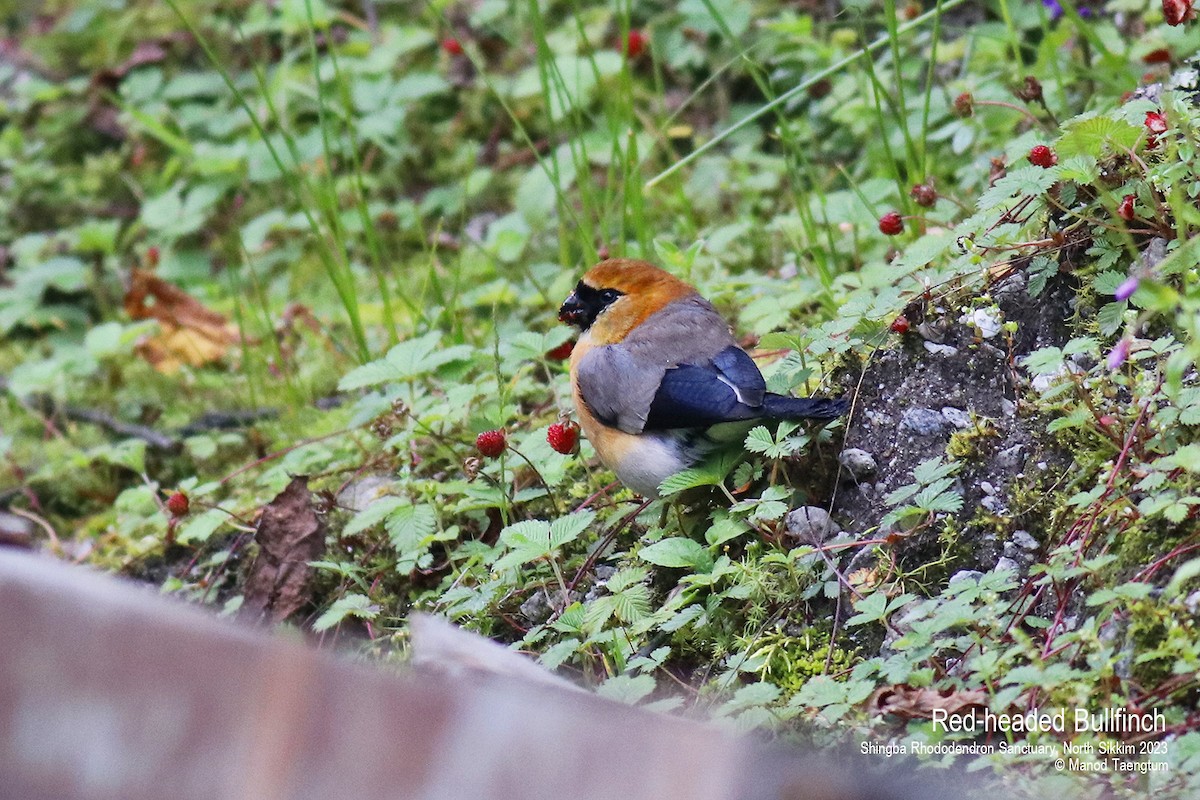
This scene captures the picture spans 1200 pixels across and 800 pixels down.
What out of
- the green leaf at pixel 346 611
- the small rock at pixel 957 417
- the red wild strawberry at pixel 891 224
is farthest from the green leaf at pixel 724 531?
the red wild strawberry at pixel 891 224

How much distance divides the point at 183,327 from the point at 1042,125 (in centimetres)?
391

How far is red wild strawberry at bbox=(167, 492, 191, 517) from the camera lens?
3.92m

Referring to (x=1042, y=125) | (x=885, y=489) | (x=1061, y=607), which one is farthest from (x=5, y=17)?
(x=1061, y=607)

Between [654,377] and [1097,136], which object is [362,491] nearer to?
[654,377]

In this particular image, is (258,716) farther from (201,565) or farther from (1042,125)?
(1042,125)

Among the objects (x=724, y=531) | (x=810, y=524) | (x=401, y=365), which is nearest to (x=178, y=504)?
(x=401, y=365)

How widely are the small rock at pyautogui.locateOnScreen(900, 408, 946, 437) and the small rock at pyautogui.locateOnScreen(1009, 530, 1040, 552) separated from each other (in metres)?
0.35

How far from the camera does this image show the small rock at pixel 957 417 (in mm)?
3018

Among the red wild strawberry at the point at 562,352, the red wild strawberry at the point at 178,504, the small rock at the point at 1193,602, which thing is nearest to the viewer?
the small rock at the point at 1193,602

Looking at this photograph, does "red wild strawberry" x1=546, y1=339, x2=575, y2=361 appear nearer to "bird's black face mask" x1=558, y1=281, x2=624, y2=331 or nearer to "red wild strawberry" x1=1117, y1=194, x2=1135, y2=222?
"bird's black face mask" x1=558, y1=281, x2=624, y2=331

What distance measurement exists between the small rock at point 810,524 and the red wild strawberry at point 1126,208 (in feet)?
3.32

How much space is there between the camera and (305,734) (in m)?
1.49

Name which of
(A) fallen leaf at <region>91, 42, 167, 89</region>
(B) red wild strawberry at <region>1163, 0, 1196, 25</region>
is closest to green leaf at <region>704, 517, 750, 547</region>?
(B) red wild strawberry at <region>1163, 0, 1196, 25</region>

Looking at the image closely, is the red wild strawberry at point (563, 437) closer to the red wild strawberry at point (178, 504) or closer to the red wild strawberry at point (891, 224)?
the red wild strawberry at point (891, 224)
